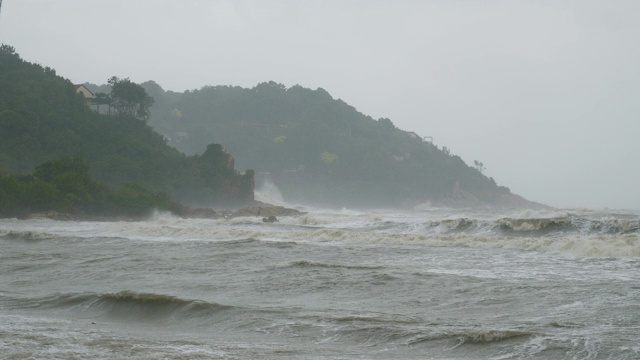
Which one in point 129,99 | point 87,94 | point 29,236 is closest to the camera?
point 29,236

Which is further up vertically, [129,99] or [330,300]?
[129,99]

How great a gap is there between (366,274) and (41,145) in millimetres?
44260

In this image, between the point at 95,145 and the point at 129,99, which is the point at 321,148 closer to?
the point at 129,99

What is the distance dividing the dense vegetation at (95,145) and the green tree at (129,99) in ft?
1.06

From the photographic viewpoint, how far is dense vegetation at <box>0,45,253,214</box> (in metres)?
50.4

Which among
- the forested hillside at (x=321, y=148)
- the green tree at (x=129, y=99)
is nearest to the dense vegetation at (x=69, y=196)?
the green tree at (x=129, y=99)

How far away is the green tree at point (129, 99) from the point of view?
198ft

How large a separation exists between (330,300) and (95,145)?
1854 inches

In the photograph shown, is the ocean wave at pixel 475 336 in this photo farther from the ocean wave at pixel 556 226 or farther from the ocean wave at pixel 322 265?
the ocean wave at pixel 556 226

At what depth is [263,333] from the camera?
8133 millimetres

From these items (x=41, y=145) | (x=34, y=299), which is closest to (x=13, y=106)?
(x=41, y=145)

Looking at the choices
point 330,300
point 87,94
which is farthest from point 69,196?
point 87,94

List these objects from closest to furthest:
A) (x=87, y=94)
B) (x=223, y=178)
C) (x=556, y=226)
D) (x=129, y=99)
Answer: (x=556, y=226)
(x=223, y=178)
(x=129, y=99)
(x=87, y=94)

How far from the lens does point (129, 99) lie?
199 feet
